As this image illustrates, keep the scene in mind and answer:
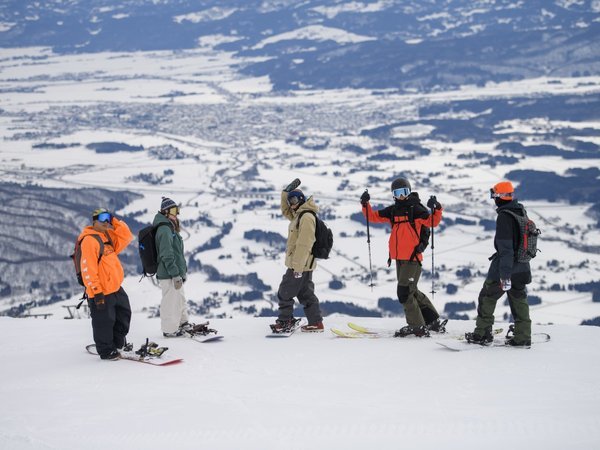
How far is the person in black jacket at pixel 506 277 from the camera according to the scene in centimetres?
778

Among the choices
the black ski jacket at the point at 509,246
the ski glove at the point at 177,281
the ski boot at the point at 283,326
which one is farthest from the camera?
the ski boot at the point at 283,326

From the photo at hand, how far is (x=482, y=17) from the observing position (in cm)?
17500

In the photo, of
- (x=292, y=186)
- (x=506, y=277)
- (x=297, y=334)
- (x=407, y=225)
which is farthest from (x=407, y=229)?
(x=297, y=334)

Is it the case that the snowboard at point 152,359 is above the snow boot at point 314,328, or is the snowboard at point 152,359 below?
above

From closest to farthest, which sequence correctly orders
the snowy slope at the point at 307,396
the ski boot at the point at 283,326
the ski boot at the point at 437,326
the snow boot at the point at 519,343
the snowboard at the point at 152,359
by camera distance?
the snowy slope at the point at 307,396
the snowboard at the point at 152,359
the snow boot at the point at 519,343
the ski boot at the point at 437,326
the ski boot at the point at 283,326

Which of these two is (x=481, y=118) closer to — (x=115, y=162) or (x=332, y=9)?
(x=115, y=162)

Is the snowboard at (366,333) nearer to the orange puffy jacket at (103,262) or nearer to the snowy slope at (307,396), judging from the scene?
the snowy slope at (307,396)

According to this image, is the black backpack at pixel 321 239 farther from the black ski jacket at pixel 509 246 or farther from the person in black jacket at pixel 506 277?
the black ski jacket at pixel 509 246

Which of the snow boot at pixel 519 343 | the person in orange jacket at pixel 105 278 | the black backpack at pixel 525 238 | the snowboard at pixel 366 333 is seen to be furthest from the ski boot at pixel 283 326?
the black backpack at pixel 525 238

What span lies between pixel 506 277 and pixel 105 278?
3338 mm

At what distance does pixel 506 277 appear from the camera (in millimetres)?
7762

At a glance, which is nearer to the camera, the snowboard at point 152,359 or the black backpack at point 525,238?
the black backpack at point 525,238

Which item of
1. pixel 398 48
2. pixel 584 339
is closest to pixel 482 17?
pixel 398 48

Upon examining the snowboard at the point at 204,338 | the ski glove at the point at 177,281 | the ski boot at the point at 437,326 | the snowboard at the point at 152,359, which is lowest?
the ski boot at the point at 437,326
